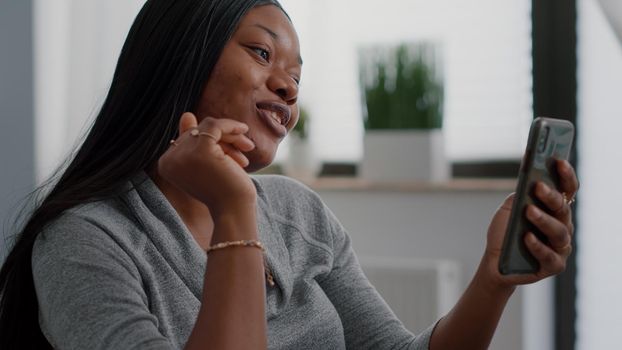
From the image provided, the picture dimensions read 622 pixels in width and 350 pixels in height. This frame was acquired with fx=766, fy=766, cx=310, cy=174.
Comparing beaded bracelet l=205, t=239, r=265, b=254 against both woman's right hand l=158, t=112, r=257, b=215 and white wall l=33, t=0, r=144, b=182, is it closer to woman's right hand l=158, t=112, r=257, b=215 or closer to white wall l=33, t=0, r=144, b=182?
Result: woman's right hand l=158, t=112, r=257, b=215

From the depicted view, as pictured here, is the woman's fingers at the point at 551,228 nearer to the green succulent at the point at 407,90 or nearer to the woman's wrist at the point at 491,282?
the woman's wrist at the point at 491,282

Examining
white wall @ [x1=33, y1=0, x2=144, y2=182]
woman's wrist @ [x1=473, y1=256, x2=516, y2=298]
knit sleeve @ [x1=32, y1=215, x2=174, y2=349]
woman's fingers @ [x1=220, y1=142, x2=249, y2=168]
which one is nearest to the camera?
knit sleeve @ [x1=32, y1=215, x2=174, y2=349]

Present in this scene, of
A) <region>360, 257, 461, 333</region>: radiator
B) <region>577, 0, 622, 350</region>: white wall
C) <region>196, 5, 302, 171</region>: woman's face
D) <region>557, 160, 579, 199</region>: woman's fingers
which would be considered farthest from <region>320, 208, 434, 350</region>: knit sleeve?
<region>577, 0, 622, 350</region>: white wall

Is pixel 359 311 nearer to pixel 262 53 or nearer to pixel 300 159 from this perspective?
pixel 262 53

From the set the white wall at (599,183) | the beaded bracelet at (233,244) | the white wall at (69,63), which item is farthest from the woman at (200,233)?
the white wall at (69,63)

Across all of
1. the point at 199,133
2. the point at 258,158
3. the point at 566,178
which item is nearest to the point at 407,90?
the point at 258,158

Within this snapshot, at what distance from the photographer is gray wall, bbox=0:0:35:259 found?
2523mm

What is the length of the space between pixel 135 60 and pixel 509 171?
1661 mm

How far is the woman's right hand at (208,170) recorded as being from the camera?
95 cm

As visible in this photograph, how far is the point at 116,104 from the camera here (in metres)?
1.17

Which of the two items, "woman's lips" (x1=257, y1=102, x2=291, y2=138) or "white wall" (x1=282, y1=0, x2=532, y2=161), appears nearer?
"woman's lips" (x1=257, y1=102, x2=291, y2=138)

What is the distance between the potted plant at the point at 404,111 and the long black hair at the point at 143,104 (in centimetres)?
130

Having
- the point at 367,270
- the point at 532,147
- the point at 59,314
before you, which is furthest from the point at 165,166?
the point at 367,270

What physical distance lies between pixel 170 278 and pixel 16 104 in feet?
A: 5.55
